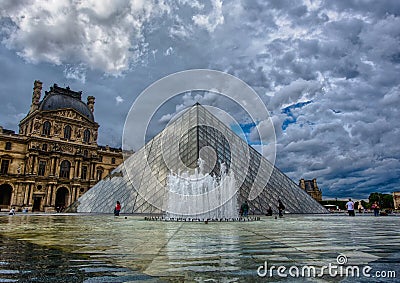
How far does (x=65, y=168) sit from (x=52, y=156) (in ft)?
10.9

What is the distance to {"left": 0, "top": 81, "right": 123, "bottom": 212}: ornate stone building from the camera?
44188mm

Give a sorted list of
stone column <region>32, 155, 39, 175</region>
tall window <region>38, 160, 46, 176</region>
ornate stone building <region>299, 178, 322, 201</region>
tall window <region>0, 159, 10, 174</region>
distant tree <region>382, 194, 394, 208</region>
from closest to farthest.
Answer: tall window <region>0, 159, 10, 174</region> < stone column <region>32, 155, 39, 175</region> < tall window <region>38, 160, 46, 176</region> < distant tree <region>382, 194, 394, 208</region> < ornate stone building <region>299, 178, 322, 201</region>

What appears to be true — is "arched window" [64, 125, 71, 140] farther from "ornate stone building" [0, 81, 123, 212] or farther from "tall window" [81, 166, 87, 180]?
"tall window" [81, 166, 87, 180]

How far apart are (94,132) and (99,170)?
6.96 meters

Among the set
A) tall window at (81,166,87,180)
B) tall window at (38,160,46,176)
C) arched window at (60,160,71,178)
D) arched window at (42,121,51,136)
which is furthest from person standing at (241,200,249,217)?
tall window at (81,166,87,180)

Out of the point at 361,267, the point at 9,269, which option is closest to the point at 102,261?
the point at 9,269

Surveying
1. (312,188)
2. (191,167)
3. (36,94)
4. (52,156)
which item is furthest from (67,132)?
(312,188)

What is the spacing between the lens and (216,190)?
51.5 feet

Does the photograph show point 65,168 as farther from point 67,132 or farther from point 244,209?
point 244,209

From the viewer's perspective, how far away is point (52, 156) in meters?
47.0

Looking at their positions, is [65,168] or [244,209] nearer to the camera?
→ [244,209]

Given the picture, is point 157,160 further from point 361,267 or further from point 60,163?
point 60,163

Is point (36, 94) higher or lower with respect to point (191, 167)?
higher

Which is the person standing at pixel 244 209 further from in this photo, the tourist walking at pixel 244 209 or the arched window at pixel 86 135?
the arched window at pixel 86 135
